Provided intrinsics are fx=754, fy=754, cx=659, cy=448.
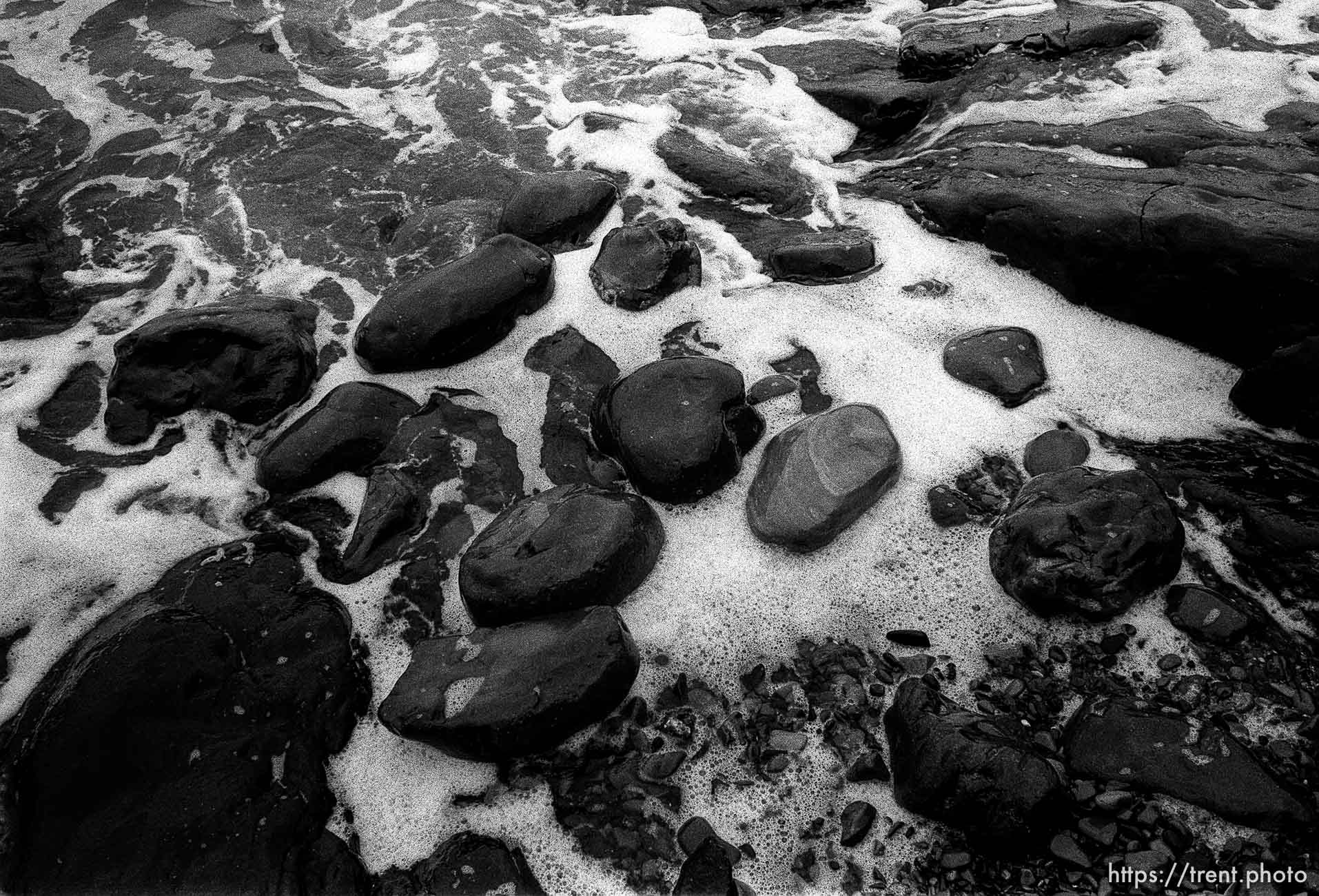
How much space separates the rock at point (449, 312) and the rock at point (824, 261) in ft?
4.36

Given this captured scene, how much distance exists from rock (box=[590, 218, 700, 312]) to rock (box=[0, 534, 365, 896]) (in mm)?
2045

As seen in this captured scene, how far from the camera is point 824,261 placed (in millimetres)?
3996

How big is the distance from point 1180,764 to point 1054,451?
1.30 meters

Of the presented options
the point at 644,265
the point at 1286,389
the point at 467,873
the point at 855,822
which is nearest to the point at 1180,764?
the point at 855,822

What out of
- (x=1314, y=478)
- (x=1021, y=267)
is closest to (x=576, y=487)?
(x=1021, y=267)

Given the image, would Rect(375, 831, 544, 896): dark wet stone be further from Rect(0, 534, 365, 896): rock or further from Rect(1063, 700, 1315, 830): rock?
Rect(1063, 700, 1315, 830): rock

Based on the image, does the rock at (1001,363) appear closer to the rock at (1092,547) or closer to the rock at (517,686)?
the rock at (1092,547)

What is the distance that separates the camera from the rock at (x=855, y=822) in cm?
226

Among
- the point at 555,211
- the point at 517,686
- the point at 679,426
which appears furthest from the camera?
the point at 555,211

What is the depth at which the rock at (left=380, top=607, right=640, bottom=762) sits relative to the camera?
240 centimetres

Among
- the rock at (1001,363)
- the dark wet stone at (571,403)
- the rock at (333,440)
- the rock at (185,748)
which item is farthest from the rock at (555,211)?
the rock at (185,748)

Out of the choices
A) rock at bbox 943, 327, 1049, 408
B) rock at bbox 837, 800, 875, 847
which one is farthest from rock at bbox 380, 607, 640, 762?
rock at bbox 943, 327, 1049, 408

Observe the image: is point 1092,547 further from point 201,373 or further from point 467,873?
point 201,373

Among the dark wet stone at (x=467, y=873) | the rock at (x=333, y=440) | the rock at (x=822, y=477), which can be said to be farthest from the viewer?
the rock at (x=333, y=440)
